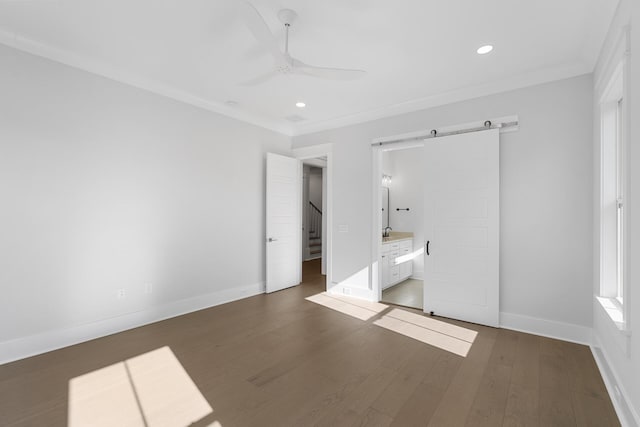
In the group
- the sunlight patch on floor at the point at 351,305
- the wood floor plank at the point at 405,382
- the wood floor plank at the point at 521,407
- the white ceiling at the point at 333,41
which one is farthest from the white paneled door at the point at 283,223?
the wood floor plank at the point at 521,407

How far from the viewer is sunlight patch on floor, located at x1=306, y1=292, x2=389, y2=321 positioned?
13.5 ft

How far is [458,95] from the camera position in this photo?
3.88 metres

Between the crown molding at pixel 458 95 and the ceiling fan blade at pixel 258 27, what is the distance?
2456 mm

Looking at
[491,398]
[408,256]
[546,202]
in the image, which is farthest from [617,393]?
[408,256]

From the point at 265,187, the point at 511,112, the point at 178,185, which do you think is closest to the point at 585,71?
the point at 511,112

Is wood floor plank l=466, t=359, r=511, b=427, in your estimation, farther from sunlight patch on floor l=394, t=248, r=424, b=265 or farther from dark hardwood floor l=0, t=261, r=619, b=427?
sunlight patch on floor l=394, t=248, r=424, b=265

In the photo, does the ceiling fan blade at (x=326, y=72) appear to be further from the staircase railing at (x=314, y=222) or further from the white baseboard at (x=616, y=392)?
the staircase railing at (x=314, y=222)

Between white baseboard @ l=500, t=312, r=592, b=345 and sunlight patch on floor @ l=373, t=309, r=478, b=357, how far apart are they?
0.48m

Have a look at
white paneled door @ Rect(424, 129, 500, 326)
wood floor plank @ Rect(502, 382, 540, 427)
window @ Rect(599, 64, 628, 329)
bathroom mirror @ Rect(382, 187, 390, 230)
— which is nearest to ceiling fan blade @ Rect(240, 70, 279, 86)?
white paneled door @ Rect(424, 129, 500, 326)

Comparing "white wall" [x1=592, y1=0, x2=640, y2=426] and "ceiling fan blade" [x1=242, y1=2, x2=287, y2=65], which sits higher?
"ceiling fan blade" [x1=242, y1=2, x2=287, y2=65]

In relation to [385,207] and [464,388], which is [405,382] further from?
[385,207]

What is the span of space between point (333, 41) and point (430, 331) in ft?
10.6

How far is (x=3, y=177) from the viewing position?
270cm

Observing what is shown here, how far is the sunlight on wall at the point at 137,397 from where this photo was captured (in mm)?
1966
